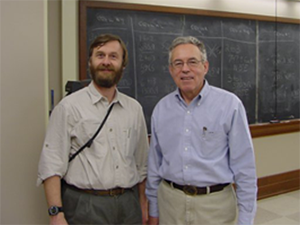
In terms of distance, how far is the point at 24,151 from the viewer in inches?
68.5

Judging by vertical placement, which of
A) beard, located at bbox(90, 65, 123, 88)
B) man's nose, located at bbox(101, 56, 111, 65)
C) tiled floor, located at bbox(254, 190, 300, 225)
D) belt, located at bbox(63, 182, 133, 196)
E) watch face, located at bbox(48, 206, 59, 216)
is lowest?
tiled floor, located at bbox(254, 190, 300, 225)

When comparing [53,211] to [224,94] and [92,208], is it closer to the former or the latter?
[92,208]

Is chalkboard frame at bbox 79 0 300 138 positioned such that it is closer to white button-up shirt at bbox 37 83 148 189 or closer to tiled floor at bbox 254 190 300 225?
tiled floor at bbox 254 190 300 225

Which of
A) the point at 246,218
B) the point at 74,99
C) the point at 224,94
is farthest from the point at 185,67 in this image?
the point at 246,218

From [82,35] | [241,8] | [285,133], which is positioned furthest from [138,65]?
[285,133]

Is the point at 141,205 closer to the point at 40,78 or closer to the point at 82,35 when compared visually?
the point at 40,78

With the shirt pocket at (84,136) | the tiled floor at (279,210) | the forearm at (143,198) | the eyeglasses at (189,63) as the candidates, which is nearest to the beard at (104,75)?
the shirt pocket at (84,136)

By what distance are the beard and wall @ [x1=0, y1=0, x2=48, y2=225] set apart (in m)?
0.34

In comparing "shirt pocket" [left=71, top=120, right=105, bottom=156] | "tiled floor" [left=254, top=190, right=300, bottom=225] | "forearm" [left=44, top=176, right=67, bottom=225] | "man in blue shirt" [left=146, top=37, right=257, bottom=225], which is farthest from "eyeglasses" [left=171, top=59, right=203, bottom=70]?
"tiled floor" [left=254, top=190, right=300, bottom=225]

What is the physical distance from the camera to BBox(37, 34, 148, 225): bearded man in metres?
1.55

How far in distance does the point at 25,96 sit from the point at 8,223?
688 mm

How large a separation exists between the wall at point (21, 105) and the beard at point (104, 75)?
0.34 metres

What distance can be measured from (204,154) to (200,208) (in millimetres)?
263

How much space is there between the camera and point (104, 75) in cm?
162
